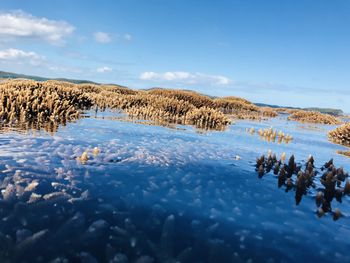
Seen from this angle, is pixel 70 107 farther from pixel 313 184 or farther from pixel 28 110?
pixel 313 184

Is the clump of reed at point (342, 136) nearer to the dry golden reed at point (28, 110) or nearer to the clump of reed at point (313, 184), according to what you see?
the clump of reed at point (313, 184)

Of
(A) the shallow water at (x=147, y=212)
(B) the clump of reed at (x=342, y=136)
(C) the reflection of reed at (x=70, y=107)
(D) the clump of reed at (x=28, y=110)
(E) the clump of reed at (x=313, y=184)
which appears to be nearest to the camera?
(A) the shallow water at (x=147, y=212)

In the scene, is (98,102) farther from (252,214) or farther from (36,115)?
(252,214)

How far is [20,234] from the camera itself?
16.0ft

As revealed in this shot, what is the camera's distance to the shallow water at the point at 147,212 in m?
4.92

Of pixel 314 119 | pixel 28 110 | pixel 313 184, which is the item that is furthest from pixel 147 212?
pixel 314 119

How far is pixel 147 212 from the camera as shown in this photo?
6.24 metres

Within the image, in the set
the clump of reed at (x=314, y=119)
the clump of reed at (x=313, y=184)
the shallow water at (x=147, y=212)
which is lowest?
the shallow water at (x=147, y=212)

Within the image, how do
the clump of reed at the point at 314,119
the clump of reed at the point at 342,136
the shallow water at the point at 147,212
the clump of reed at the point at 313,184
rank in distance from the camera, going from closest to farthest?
the shallow water at the point at 147,212 → the clump of reed at the point at 313,184 → the clump of reed at the point at 342,136 → the clump of reed at the point at 314,119

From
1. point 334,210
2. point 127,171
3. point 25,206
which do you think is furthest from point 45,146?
point 334,210

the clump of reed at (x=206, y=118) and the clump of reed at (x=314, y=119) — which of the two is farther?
the clump of reed at (x=314, y=119)

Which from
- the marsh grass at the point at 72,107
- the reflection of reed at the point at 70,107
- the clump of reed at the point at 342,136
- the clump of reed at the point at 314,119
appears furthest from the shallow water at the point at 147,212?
the clump of reed at the point at 314,119

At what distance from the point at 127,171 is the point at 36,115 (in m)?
10.0

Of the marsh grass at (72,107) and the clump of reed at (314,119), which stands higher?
the clump of reed at (314,119)
